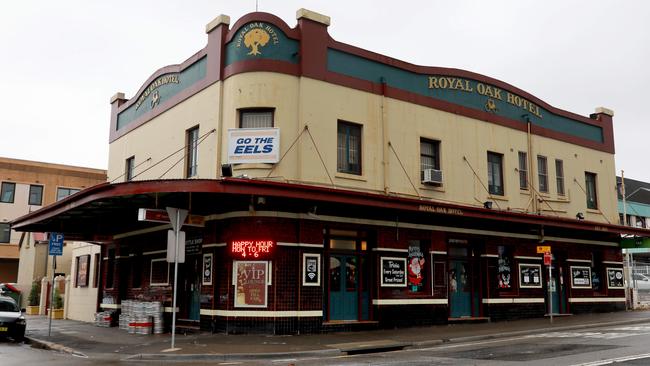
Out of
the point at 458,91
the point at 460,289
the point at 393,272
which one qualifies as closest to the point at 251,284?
the point at 393,272

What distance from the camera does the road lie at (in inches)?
A: 456

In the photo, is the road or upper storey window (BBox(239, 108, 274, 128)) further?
upper storey window (BBox(239, 108, 274, 128))

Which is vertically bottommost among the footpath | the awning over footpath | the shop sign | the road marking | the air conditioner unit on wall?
the footpath

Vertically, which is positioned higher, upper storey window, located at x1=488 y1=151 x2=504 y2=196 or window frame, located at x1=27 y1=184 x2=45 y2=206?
window frame, located at x1=27 y1=184 x2=45 y2=206

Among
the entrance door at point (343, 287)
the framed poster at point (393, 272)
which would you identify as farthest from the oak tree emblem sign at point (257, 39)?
the framed poster at point (393, 272)

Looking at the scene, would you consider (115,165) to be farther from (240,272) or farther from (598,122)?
(598,122)

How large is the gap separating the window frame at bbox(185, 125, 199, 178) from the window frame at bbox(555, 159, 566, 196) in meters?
14.9

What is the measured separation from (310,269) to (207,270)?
10.1ft

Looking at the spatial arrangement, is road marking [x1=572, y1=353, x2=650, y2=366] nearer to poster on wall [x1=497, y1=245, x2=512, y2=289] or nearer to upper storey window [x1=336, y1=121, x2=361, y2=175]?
upper storey window [x1=336, y1=121, x2=361, y2=175]

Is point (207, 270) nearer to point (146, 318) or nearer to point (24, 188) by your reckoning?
point (146, 318)

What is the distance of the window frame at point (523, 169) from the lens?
80.6 ft

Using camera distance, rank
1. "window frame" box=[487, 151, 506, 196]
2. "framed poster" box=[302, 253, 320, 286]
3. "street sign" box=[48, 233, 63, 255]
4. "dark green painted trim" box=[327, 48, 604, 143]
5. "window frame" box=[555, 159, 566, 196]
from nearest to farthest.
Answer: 1. "framed poster" box=[302, 253, 320, 286]
2. "street sign" box=[48, 233, 63, 255]
3. "dark green painted trim" box=[327, 48, 604, 143]
4. "window frame" box=[487, 151, 506, 196]
5. "window frame" box=[555, 159, 566, 196]

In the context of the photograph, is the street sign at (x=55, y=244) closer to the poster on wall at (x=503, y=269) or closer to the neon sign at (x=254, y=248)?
the neon sign at (x=254, y=248)

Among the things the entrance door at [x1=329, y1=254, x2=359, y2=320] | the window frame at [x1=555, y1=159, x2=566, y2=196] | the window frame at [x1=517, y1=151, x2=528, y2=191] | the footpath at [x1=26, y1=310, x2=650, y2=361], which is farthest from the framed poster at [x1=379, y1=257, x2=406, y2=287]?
the window frame at [x1=555, y1=159, x2=566, y2=196]
